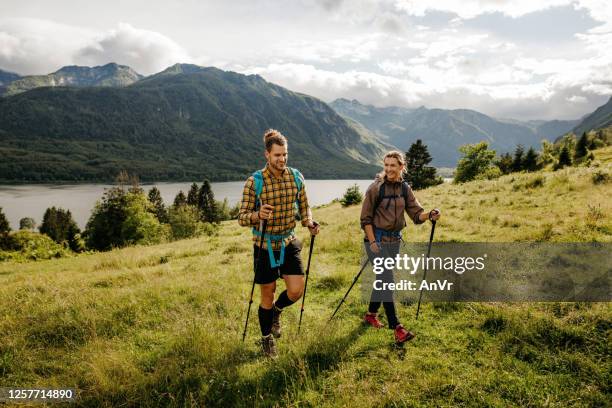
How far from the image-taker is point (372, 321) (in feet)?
19.7

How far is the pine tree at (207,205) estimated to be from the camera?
81.9 meters

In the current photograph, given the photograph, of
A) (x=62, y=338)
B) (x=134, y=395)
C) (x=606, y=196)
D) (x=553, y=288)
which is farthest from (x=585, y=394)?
(x=606, y=196)

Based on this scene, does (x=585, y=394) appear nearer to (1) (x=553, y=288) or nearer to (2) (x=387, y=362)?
(2) (x=387, y=362)

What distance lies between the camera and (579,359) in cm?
451

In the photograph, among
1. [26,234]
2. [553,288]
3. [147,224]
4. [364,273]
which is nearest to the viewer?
[553,288]

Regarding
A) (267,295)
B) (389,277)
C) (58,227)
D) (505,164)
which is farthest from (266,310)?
(58,227)

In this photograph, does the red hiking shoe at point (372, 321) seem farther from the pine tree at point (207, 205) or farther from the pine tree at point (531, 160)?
the pine tree at point (207, 205)

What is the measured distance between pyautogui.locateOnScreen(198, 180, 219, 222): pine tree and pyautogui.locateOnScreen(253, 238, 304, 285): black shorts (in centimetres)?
7901

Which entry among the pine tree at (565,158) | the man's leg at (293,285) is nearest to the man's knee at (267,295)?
the man's leg at (293,285)

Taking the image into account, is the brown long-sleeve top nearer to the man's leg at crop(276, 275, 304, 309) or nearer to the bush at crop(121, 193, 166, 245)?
the man's leg at crop(276, 275, 304, 309)

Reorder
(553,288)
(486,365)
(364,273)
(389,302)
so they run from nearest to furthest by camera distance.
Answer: (486,365)
(389,302)
(553,288)
(364,273)

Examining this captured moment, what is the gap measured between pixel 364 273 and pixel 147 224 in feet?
150

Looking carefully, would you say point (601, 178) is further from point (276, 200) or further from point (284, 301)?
point (276, 200)

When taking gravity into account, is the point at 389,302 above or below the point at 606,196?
below
